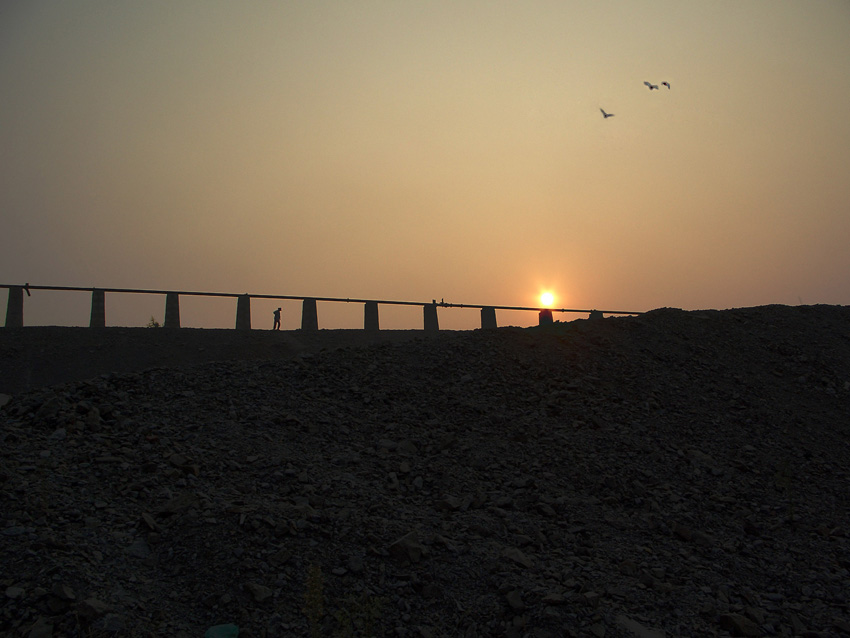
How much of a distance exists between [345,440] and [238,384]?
1952 mm

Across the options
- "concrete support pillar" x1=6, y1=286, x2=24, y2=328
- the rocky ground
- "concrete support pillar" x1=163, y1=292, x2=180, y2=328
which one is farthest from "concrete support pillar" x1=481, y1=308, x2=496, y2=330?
"concrete support pillar" x1=6, y1=286, x2=24, y2=328

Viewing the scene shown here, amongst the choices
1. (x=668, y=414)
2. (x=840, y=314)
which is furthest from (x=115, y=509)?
(x=840, y=314)

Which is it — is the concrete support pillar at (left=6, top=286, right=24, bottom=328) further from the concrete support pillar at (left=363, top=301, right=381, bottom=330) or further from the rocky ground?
the rocky ground

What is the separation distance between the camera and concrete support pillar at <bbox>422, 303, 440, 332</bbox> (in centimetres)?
1991

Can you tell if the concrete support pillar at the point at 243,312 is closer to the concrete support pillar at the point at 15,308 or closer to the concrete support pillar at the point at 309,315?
the concrete support pillar at the point at 309,315

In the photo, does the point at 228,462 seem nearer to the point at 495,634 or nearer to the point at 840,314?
the point at 495,634

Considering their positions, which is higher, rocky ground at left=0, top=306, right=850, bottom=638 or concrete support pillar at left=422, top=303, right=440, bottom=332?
concrete support pillar at left=422, top=303, right=440, bottom=332

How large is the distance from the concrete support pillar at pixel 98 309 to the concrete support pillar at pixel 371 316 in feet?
21.6

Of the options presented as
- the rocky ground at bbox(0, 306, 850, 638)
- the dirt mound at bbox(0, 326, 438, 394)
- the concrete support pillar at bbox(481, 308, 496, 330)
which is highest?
the concrete support pillar at bbox(481, 308, 496, 330)

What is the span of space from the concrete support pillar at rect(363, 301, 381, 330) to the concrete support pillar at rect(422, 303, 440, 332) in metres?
1.36

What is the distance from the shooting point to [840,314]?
13438mm

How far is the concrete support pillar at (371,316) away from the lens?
64.2 ft

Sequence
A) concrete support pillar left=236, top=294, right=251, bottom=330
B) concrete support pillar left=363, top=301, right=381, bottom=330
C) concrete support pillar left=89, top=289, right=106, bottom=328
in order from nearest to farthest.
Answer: concrete support pillar left=89, top=289, right=106, bottom=328
concrete support pillar left=236, top=294, right=251, bottom=330
concrete support pillar left=363, top=301, right=381, bottom=330

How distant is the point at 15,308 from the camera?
18.1 meters
